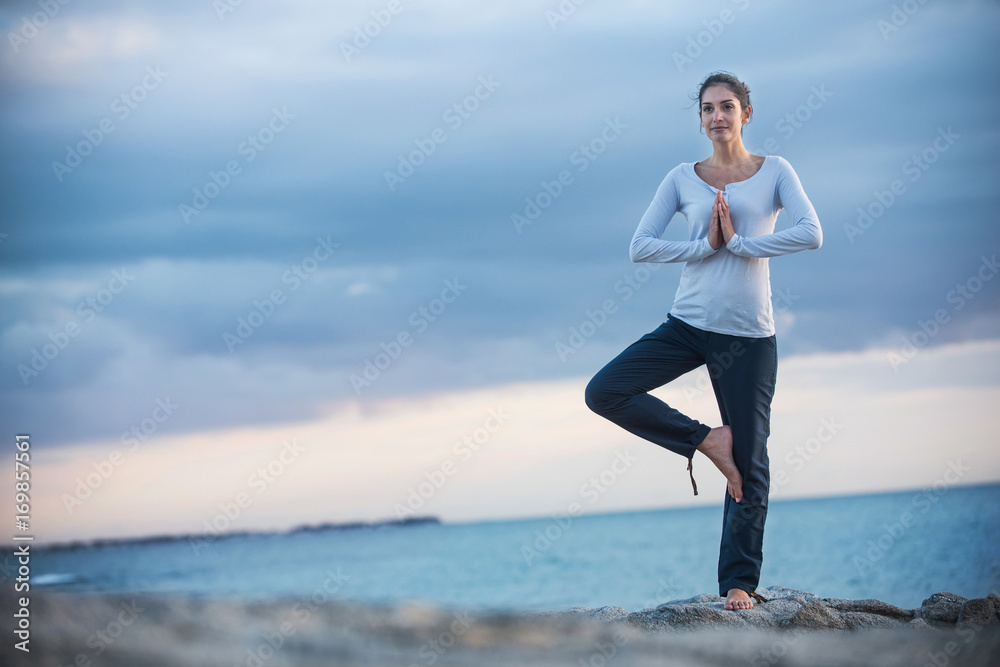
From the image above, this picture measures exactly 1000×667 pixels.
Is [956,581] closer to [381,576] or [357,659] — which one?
[381,576]

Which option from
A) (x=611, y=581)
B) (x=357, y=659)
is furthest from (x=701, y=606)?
(x=611, y=581)

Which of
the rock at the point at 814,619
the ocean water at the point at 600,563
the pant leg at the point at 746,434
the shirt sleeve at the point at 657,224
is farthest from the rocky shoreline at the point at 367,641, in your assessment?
the ocean water at the point at 600,563

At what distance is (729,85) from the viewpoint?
4.46 m

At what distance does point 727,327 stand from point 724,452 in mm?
613

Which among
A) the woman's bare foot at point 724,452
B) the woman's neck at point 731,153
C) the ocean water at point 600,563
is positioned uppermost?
the woman's neck at point 731,153

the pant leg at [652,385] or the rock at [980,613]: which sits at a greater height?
the pant leg at [652,385]

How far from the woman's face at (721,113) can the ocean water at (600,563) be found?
14.5m

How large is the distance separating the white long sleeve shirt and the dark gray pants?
104 mm

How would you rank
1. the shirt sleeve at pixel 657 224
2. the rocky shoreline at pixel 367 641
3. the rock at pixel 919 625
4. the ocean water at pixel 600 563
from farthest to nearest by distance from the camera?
the ocean water at pixel 600 563, the shirt sleeve at pixel 657 224, the rock at pixel 919 625, the rocky shoreline at pixel 367 641

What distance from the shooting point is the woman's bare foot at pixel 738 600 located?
13.3 ft

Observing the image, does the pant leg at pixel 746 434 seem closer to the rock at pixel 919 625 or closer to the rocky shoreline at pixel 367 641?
the rock at pixel 919 625

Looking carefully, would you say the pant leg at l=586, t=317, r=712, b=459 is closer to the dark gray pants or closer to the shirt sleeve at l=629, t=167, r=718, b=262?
the dark gray pants

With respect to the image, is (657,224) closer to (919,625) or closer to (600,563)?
(919,625)

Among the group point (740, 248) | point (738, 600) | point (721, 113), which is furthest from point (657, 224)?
point (738, 600)
